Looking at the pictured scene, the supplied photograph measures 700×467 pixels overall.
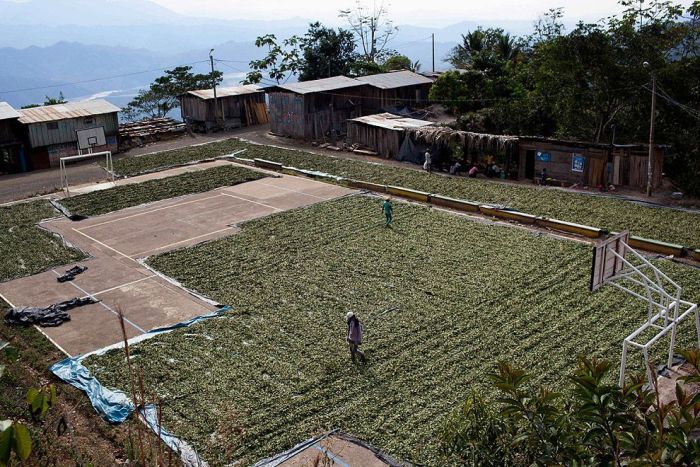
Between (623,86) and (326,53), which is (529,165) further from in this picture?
(326,53)

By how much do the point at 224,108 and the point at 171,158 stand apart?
10.0 metres

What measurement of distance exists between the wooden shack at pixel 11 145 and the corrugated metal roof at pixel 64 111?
73 cm

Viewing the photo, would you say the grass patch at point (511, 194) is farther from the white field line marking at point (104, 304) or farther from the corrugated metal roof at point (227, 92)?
the white field line marking at point (104, 304)

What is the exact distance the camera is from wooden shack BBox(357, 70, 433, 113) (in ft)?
151

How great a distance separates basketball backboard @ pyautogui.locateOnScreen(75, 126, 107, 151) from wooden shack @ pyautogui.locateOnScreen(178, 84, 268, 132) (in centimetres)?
804

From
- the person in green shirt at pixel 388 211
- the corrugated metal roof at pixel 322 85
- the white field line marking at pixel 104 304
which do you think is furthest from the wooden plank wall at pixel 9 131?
the person in green shirt at pixel 388 211

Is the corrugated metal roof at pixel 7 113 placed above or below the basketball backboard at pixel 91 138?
above

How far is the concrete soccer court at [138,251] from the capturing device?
744 inches

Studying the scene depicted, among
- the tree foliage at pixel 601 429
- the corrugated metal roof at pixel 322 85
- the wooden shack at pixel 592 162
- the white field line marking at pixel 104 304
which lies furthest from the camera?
the corrugated metal roof at pixel 322 85

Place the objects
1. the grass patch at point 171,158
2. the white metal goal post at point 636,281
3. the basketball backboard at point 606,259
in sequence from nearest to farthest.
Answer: the white metal goal post at point 636,281 → the basketball backboard at point 606,259 → the grass patch at point 171,158

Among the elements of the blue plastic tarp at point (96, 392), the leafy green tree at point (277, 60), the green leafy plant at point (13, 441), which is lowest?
the blue plastic tarp at point (96, 392)

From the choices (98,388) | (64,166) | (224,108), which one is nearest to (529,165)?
(98,388)

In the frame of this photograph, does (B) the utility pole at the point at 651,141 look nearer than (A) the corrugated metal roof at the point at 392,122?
Yes

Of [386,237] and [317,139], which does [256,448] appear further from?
[317,139]
